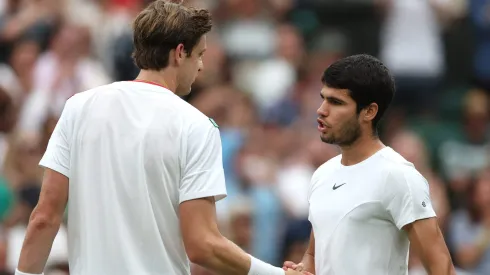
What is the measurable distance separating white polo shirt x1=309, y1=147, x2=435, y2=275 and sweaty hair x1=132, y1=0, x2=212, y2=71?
3.49 ft

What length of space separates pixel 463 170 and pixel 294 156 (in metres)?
2.17

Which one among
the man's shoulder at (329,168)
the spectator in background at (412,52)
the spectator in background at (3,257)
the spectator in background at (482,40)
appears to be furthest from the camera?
the spectator in background at (482,40)

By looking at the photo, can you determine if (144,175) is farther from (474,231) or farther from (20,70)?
(474,231)

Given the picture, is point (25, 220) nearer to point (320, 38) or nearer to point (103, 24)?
point (103, 24)

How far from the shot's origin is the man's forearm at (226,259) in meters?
5.36

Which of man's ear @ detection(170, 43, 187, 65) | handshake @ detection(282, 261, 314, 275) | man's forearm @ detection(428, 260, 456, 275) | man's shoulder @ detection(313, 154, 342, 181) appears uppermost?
man's ear @ detection(170, 43, 187, 65)

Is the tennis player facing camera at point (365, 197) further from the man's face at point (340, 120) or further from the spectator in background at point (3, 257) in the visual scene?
the spectator in background at point (3, 257)

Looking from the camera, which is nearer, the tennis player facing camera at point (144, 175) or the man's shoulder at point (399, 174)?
the tennis player facing camera at point (144, 175)

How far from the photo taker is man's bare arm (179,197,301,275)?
5320 mm

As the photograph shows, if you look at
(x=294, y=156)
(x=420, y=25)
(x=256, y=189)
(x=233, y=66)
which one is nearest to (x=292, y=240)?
(x=256, y=189)

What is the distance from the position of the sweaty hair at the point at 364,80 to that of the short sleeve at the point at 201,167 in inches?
31.1

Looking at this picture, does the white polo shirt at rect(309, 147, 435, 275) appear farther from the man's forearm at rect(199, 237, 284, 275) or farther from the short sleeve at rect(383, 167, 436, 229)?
the man's forearm at rect(199, 237, 284, 275)

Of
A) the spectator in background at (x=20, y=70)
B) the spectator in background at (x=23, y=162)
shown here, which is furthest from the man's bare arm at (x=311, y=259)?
the spectator in background at (x=20, y=70)

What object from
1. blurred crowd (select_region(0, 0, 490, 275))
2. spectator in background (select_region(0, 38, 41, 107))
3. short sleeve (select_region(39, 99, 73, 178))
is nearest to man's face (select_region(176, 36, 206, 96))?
short sleeve (select_region(39, 99, 73, 178))
